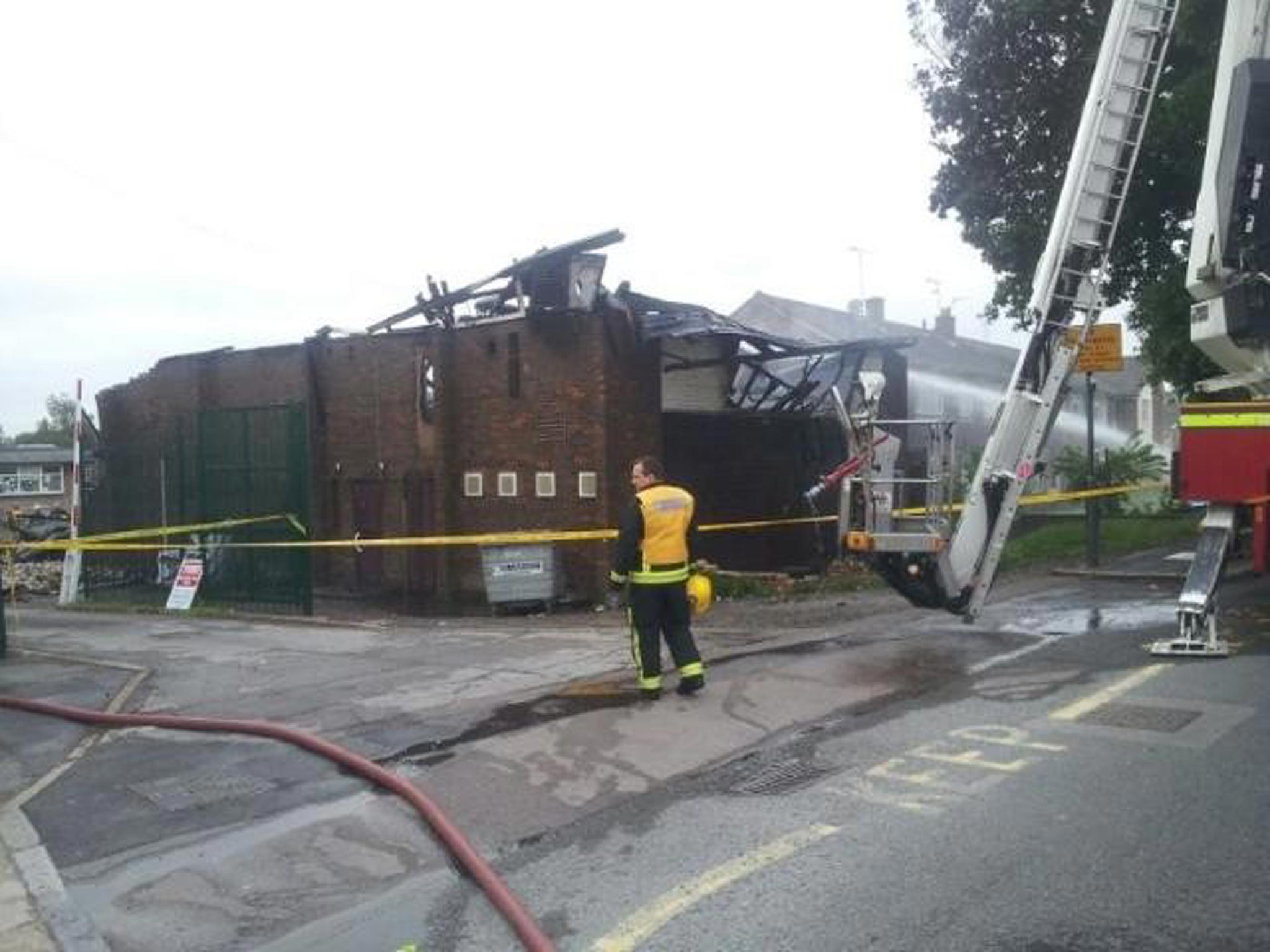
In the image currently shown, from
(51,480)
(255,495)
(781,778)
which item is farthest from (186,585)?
(51,480)

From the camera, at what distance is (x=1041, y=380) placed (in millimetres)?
Result: 9227

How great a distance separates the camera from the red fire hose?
13.5ft

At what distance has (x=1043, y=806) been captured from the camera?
16.8 ft

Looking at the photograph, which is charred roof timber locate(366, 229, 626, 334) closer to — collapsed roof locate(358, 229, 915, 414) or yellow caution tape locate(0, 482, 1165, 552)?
collapsed roof locate(358, 229, 915, 414)

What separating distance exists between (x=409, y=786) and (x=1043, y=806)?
2.96m

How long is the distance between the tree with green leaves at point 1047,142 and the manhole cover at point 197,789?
43.1 feet

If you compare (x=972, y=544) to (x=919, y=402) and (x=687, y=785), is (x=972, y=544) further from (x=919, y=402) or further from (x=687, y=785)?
(x=919, y=402)

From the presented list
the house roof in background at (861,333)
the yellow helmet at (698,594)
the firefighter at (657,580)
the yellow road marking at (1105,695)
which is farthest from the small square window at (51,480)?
the yellow road marking at (1105,695)

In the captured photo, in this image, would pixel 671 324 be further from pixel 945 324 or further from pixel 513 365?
pixel 945 324

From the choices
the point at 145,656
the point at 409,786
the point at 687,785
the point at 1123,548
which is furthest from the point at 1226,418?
the point at 145,656

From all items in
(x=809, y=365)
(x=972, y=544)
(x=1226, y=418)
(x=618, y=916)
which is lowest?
(x=618, y=916)

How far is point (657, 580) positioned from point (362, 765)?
233 cm

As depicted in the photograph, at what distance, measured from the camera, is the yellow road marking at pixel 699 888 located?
4.00 m

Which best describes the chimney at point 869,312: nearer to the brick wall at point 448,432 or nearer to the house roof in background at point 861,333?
the house roof in background at point 861,333
